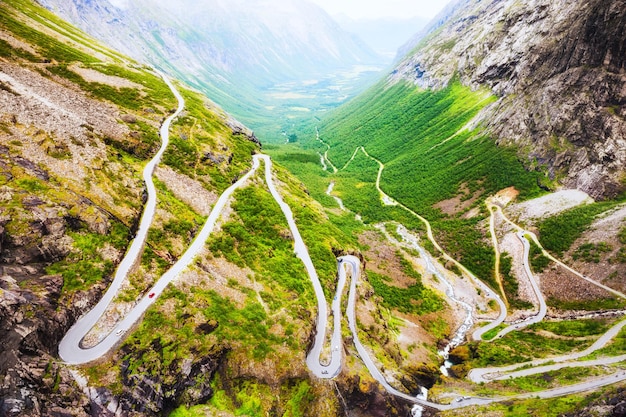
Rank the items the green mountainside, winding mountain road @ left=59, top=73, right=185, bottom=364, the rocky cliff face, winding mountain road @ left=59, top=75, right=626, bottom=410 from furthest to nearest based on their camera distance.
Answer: the rocky cliff face → the green mountainside → winding mountain road @ left=59, top=75, right=626, bottom=410 → winding mountain road @ left=59, top=73, right=185, bottom=364

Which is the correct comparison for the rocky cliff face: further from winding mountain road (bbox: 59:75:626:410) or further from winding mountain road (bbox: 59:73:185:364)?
winding mountain road (bbox: 59:73:185:364)

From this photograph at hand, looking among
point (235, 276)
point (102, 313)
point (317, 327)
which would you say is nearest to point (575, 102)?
point (317, 327)

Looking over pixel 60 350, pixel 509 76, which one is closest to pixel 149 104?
pixel 60 350

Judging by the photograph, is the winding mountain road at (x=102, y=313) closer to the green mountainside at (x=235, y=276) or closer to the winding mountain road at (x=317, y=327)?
the winding mountain road at (x=317, y=327)

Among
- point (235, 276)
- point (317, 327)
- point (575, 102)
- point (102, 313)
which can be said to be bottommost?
point (102, 313)

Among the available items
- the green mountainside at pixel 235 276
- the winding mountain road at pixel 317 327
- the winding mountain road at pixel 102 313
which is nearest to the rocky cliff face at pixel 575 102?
the green mountainside at pixel 235 276

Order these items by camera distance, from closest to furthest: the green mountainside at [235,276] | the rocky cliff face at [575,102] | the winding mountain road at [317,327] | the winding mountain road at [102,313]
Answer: the winding mountain road at [102,313] → the winding mountain road at [317,327] → the green mountainside at [235,276] → the rocky cliff face at [575,102]

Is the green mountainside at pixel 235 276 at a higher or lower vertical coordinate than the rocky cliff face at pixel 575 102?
lower

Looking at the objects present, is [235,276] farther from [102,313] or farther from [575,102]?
[575,102]

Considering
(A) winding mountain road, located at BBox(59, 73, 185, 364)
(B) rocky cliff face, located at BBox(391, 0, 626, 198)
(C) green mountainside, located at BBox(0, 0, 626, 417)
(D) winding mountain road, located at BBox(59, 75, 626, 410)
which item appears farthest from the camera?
(B) rocky cliff face, located at BBox(391, 0, 626, 198)

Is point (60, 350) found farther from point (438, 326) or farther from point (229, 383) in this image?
point (438, 326)

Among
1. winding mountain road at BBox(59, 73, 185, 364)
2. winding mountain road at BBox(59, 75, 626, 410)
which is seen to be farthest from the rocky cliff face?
winding mountain road at BBox(59, 73, 185, 364)
